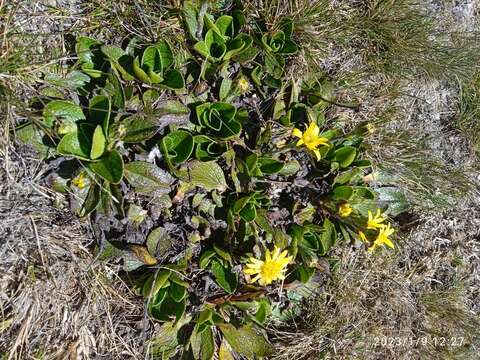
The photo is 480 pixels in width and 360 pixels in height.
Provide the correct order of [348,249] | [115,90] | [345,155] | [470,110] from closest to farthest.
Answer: [115,90] → [345,155] → [348,249] → [470,110]

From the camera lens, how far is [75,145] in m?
2.11

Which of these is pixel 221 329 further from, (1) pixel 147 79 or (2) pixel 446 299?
(2) pixel 446 299

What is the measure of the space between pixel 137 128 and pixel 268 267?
0.80 m

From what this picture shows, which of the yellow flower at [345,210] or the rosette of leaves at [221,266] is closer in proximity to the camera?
the rosette of leaves at [221,266]

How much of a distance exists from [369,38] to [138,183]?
1.47m

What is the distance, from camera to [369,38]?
9.25 feet

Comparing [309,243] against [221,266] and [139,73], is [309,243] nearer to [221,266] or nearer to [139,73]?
[221,266]

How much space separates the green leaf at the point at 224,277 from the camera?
232cm

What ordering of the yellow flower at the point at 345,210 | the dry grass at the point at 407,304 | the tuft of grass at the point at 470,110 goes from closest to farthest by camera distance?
the yellow flower at the point at 345,210, the dry grass at the point at 407,304, the tuft of grass at the point at 470,110

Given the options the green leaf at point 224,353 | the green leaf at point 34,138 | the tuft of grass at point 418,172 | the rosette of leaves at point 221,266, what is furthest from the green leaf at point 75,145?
the tuft of grass at point 418,172

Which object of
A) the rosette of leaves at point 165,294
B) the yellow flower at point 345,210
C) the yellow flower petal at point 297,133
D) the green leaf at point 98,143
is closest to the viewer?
the green leaf at point 98,143

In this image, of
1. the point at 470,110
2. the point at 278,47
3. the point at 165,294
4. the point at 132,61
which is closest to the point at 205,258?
the point at 165,294

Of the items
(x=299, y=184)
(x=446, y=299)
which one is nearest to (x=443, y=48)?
(x=299, y=184)

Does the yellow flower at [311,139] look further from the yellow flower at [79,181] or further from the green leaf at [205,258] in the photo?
the yellow flower at [79,181]
